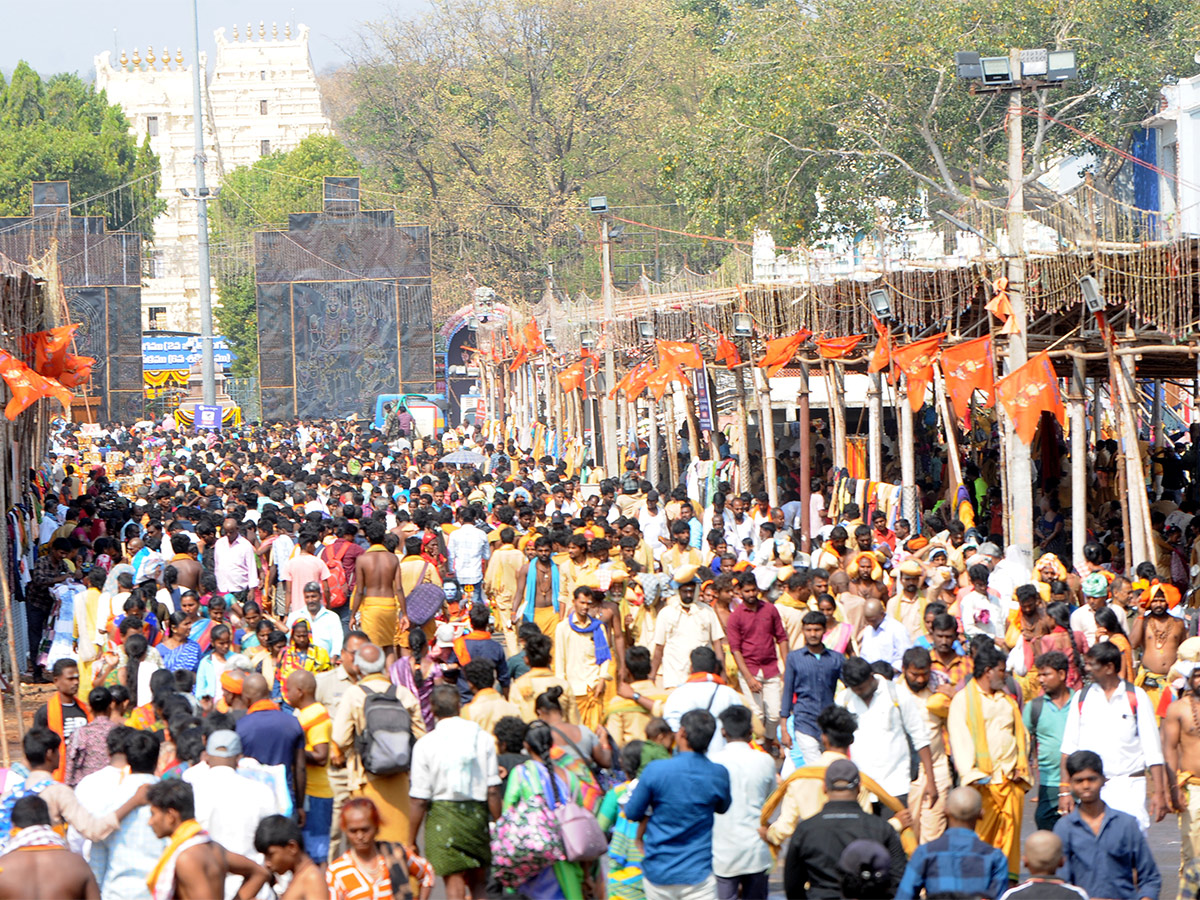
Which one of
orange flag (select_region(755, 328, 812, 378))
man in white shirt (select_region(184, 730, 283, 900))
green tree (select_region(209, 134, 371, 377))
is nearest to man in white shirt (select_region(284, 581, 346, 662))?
man in white shirt (select_region(184, 730, 283, 900))

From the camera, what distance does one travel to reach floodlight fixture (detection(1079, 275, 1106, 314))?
1448 centimetres

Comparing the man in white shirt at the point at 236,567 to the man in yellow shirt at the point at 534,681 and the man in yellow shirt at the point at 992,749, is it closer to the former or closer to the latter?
the man in yellow shirt at the point at 534,681

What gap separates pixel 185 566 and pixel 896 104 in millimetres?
28584

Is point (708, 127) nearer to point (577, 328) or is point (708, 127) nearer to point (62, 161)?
point (577, 328)

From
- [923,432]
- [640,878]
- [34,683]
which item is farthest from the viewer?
[923,432]

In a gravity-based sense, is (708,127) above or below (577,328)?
above

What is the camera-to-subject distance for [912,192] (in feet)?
132

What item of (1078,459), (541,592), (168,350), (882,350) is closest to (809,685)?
(541,592)

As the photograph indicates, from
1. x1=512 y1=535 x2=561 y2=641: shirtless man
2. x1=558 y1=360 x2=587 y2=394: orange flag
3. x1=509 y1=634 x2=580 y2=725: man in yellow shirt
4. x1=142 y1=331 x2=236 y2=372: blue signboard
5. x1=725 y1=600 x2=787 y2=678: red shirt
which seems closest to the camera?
x1=509 y1=634 x2=580 y2=725: man in yellow shirt

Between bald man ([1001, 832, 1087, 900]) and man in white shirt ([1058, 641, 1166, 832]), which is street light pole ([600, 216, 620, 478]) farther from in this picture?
bald man ([1001, 832, 1087, 900])

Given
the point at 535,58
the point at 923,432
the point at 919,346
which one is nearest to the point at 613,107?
the point at 535,58

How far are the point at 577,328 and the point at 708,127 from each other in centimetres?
1075

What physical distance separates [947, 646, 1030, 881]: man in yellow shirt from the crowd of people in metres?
0.01

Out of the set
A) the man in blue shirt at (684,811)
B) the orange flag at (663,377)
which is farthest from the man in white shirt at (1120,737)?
the orange flag at (663,377)
